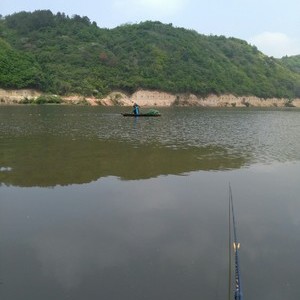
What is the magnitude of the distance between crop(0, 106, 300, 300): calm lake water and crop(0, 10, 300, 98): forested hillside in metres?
82.2

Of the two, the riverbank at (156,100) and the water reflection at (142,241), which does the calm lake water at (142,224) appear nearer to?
the water reflection at (142,241)

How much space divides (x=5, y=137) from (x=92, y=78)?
8317cm

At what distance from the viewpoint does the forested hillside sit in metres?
106

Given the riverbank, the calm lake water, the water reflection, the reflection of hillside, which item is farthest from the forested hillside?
the water reflection

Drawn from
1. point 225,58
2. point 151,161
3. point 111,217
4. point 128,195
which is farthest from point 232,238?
point 225,58

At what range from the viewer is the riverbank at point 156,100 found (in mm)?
94188

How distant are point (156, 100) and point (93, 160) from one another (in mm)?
96068

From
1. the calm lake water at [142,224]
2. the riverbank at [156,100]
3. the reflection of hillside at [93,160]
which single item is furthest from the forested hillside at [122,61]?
the calm lake water at [142,224]

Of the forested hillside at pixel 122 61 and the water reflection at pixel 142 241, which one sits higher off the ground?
the forested hillside at pixel 122 61

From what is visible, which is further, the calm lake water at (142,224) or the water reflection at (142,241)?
the calm lake water at (142,224)

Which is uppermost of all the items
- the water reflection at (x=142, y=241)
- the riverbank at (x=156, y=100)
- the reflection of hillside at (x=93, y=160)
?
the riverbank at (x=156, y=100)

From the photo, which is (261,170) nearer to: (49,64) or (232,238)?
(232,238)

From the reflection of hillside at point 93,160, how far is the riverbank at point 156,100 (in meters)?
69.1

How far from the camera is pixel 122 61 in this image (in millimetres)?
127250
